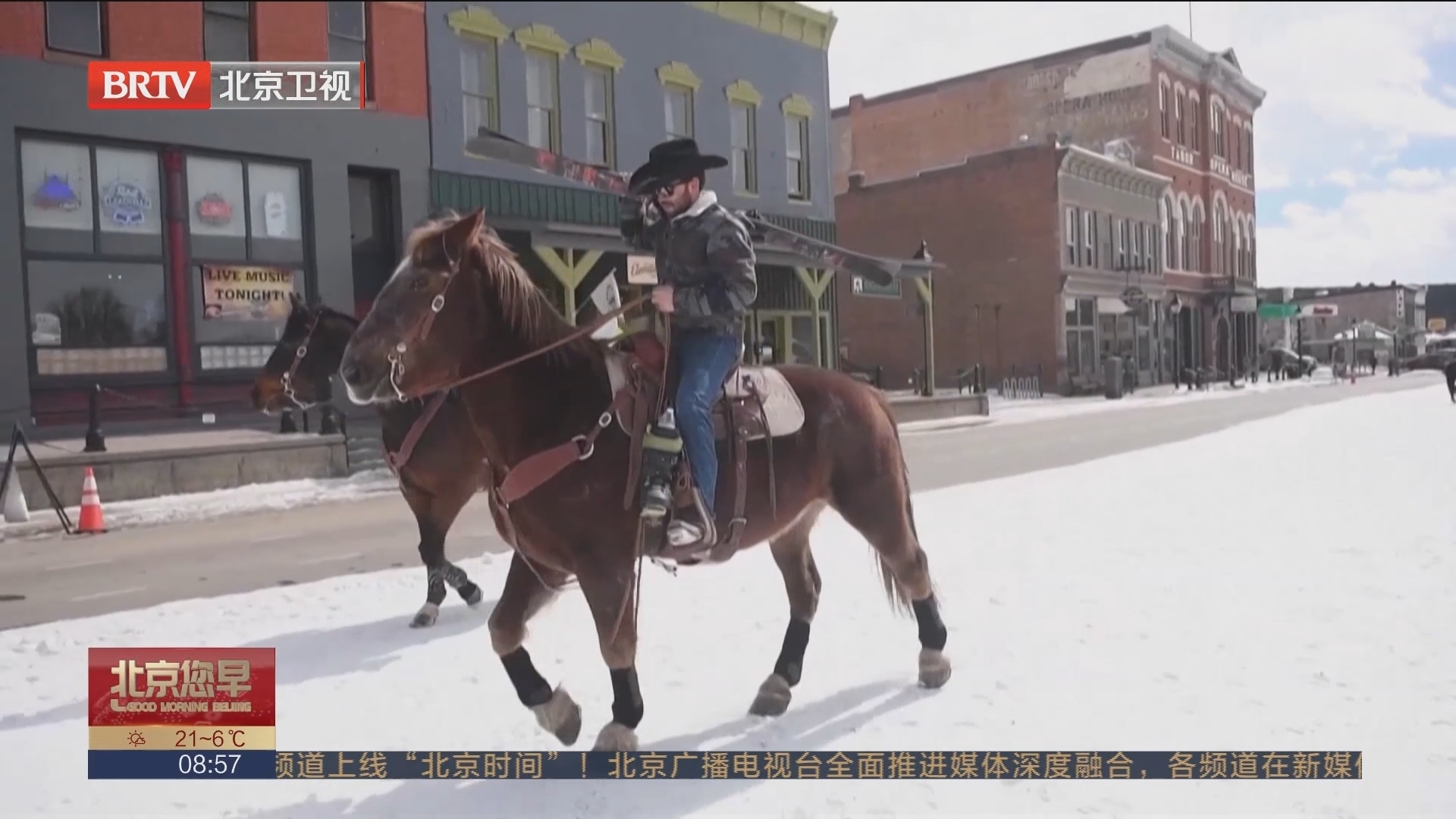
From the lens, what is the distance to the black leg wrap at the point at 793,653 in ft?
15.9

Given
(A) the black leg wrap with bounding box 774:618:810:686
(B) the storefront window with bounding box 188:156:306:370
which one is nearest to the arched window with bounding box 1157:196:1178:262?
(B) the storefront window with bounding box 188:156:306:370

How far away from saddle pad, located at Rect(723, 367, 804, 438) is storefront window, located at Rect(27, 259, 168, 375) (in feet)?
48.7

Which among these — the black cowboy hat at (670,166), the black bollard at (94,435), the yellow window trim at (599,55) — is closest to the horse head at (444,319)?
the black cowboy hat at (670,166)

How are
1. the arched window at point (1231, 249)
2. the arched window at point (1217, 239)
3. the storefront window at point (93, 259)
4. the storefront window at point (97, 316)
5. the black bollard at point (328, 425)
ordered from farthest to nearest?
the arched window at point (1231, 249), the arched window at point (1217, 239), the black bollard at point (328, 425), the storefront window at point (97, 316), the storefront window at point (93, 259)

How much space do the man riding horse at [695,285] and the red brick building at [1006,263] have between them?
31.8 m

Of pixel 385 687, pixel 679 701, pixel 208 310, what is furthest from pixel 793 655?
pixel 208 310

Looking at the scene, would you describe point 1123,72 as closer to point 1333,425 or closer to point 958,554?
point 1333,425

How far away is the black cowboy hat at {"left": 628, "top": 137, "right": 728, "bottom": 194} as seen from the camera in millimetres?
4137

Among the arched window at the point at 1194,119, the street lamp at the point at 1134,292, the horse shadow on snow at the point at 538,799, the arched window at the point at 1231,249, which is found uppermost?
the arched window at the point at 1194,119

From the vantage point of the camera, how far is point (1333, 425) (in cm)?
1902

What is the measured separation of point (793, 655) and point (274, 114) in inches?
635

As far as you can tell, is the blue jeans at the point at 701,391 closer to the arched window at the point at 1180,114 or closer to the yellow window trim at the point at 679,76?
the yellow window trim at the point at 679,76

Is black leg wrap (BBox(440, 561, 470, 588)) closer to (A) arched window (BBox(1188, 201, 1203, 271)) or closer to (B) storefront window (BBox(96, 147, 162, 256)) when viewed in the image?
(B) storefront window (BBox(96, 147, 162, 256))

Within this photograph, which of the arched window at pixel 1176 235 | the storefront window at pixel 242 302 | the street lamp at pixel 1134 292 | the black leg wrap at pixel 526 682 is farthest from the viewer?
the arched window at pixel 1176 235
